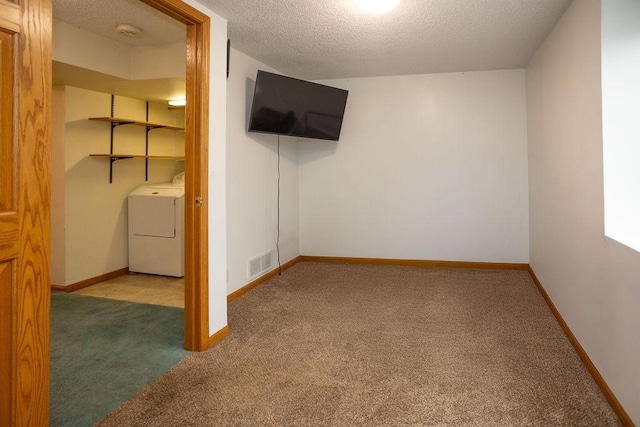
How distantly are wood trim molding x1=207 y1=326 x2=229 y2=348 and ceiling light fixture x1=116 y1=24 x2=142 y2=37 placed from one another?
2.37 metres

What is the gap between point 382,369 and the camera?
7.75ft

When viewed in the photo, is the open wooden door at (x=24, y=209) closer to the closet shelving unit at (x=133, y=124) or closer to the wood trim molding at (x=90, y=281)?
the wood trim molding at (x=90, y=281)

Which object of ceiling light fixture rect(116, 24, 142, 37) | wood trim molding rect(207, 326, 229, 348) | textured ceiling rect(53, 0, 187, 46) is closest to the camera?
wood trim molding rect(207, 326, 229, 348)

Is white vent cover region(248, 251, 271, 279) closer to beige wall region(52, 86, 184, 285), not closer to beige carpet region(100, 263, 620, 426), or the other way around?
beige carpet region(100, 263, 620, 426)

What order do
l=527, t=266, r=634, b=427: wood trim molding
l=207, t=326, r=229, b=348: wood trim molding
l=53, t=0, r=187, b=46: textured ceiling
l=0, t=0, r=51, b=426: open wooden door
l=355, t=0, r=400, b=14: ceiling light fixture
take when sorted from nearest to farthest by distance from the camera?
l=0, t=0, r=51, b=426: open wooden door → l=527, t=266, r=634, b=427: wood trim molding → l=355, t=0, r=400, b=14: ceiling light fixture → l=207, t=326, r=229, b=348: wood trim molding → l=53, t=0, r=187, b=46: textured ceiling

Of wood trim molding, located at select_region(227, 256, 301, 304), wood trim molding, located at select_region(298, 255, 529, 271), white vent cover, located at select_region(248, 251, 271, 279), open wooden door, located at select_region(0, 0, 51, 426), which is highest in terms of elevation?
open wooden door, located at select_region(0, 0, 51, 426)

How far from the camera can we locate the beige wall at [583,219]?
182 cm

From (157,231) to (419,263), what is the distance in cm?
297

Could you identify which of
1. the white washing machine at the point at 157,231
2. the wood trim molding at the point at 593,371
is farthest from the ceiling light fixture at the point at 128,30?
the wood trim molding at the point at 593,371

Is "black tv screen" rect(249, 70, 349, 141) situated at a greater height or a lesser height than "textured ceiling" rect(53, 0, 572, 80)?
lesser

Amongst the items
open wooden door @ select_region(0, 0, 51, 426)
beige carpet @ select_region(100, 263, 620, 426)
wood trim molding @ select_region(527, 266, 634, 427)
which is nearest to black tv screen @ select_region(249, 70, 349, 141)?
beige carpet @ select_region(100, 263, 620, 426)

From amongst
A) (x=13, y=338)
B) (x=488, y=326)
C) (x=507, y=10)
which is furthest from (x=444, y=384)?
(x=507, y=10)

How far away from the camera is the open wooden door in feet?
4.67

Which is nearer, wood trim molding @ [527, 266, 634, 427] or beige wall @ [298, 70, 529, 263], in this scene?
wood trim molding @ [527, 266, 634, 427]
